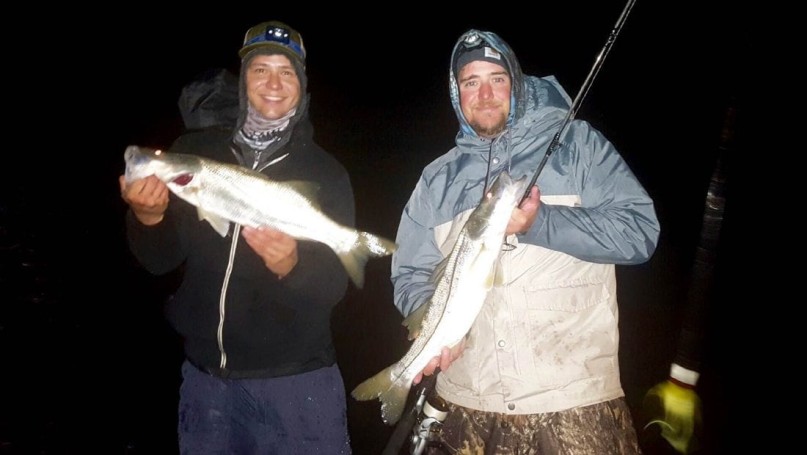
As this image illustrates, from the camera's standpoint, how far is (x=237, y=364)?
2.62 meters

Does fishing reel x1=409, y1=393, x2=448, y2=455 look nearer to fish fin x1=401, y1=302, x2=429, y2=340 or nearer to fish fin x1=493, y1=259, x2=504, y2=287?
fish fin x1=401, y1=302, x2=429, y2=340

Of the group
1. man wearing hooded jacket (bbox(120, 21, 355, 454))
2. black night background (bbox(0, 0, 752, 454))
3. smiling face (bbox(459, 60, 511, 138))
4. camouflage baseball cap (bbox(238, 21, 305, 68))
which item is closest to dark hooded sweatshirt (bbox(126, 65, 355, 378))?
man wearing hooded jacket (bbox(120, 21, 355, 454))

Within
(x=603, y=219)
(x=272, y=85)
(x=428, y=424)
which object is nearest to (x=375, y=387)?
(x=428, y=424)

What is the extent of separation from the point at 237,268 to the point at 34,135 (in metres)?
15.5

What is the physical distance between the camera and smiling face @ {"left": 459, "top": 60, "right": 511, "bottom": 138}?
106 inches

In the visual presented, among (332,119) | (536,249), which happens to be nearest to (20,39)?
(332,119)

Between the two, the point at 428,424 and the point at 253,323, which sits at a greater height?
the point at 253,323

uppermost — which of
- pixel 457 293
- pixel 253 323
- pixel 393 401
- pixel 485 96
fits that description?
pixel 485 96

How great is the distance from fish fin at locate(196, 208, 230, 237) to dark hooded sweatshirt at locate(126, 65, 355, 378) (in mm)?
81

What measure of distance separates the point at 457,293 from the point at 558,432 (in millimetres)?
744

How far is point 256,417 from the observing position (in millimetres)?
2639

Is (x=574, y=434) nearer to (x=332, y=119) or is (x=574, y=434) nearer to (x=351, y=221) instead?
(x=351, y=221)

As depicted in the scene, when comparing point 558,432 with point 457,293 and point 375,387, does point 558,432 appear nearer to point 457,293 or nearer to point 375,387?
point 457,293

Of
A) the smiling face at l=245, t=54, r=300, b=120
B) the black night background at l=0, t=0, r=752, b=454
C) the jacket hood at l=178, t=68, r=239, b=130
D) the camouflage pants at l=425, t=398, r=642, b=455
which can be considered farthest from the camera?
the black night background at l=0, t=0, r=752, b=454
